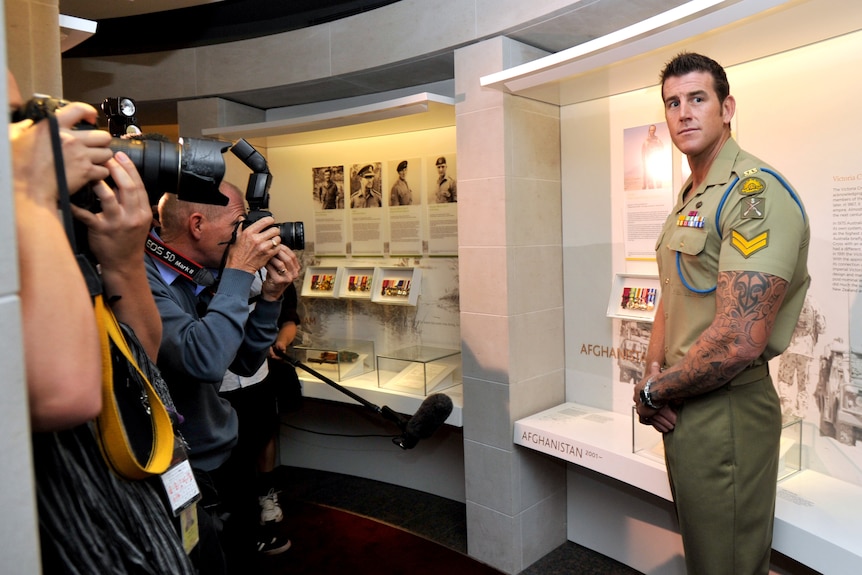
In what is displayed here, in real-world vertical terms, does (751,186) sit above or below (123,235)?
above

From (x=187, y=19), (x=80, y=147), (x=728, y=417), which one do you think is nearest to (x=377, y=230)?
(x=187, y=19)

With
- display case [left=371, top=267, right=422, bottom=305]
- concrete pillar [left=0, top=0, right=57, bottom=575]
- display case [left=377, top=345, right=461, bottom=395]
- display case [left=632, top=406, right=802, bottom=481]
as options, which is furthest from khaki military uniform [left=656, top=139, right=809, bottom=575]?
display case [left=371, top=267, right=422, bottom=305]

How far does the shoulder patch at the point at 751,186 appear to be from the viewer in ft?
5.14

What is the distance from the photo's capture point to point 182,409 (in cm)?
164

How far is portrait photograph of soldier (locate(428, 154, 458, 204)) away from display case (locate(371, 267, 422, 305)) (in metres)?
0.47

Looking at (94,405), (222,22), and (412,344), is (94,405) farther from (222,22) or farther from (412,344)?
(222,22)

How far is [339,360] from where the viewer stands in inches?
146

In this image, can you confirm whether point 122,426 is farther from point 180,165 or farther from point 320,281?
point 320,281

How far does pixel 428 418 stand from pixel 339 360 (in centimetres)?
99

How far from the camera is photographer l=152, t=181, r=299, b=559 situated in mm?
1525

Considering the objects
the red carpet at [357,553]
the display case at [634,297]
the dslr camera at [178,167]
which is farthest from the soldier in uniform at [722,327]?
the red carpet at [357,553]

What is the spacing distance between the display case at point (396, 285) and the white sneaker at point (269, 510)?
1.35m

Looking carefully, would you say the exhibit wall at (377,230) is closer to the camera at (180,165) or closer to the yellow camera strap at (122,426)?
the camera at (180,165)

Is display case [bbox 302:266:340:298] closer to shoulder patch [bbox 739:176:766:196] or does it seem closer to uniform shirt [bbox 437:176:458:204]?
uniform shirt [bbox 437:176:458:204]
